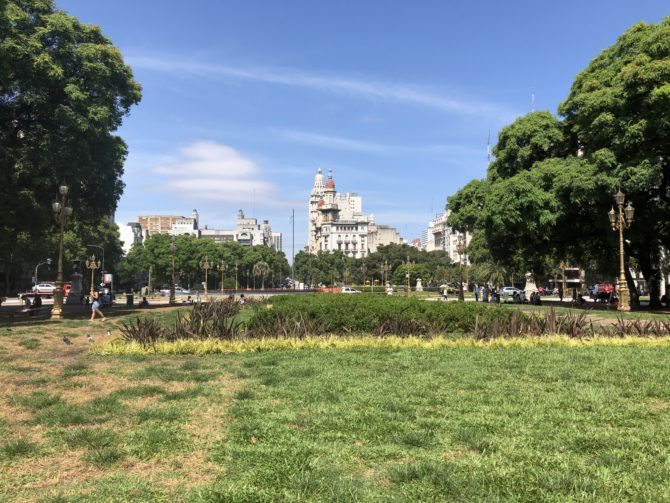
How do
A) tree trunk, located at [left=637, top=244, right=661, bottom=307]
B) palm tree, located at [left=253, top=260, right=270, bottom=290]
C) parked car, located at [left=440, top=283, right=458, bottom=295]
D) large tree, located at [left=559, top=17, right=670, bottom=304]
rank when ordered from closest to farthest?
large tree, located at [left=559, top=17, right=670, bottom=304], tree trunk, located at [left=637, top=244, right=661, bottom=307], parked car, located at [left=440, top=283, right=458, bottom=295], palm tree, located at [left=253, top=260, right=270, bottom=290]

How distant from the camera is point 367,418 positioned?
229 inches

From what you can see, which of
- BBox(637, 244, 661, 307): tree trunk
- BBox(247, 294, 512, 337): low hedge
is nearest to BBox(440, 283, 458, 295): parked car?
BBox(637, 244, 661, 307): tree trunk

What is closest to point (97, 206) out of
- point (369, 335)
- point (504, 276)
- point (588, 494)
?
point (369, 335)

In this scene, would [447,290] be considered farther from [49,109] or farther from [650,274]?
[49,109]

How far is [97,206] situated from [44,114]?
20.7 feet

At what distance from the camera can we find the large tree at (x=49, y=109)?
22.8 meters

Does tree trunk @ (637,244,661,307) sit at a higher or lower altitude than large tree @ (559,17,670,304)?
lower

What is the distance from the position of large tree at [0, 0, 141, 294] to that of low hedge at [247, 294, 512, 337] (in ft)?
50.1

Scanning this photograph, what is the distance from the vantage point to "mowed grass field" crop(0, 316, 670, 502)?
3.96m

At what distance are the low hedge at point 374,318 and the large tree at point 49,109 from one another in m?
15.3

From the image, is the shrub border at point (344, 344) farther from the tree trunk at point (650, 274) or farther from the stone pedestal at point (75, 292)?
the stone pedestal at point (75, 292)

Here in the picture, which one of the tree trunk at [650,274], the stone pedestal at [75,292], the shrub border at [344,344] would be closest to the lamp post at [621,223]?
the tree trunk at [650,274]

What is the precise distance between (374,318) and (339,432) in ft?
31.5

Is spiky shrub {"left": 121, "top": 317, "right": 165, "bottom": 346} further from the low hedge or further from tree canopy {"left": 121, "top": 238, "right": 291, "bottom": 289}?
tree canopy {"left": 121, "top": 238, "right": 291, "bottom": 289}
